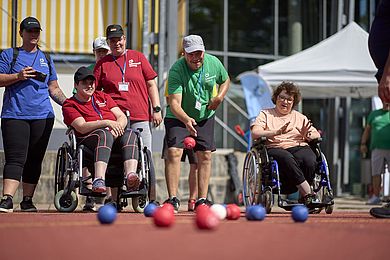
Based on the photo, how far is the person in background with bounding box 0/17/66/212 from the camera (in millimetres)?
8430

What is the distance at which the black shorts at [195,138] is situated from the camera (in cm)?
901

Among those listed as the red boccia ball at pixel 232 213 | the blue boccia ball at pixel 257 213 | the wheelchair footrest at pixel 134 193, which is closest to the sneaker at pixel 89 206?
the wheelchair footrest at pixel 134 193

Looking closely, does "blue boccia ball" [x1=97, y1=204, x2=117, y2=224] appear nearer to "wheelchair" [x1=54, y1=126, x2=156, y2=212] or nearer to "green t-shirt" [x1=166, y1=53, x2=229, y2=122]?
"wheelchair" [x1=54, y1=126, x2=156, y2=212]

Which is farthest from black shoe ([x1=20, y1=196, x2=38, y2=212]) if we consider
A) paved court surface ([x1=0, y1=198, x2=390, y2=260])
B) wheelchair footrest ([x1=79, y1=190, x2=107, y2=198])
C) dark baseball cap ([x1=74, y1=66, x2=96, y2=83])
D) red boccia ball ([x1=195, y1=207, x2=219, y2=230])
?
red boccia ball ([x1=195, y1=207, x2=219, y2=230])

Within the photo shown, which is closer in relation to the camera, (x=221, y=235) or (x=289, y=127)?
(x=221, y=235)

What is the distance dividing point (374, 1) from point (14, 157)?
38.3ft

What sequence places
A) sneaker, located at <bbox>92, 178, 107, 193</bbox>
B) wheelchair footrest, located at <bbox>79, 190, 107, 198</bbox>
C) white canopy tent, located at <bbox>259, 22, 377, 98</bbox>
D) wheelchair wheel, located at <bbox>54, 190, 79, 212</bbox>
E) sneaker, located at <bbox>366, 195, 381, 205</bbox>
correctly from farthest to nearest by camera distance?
sneaker, located at <bbox>366, 195, 381, 205</bbox> < white canopy tent, located at <bbox>259, 22, 377, 98</bbox> < wheelchair wheel, located at <bbox>54, 190, 79, 212</bbox> < wheelchair footrest, located at <bbox>79, 190, 107, 198</bbox> < sneaker, located at <bbox>92, 178, 107, 193</bbox>

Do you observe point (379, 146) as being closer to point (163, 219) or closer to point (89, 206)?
point (89, 206)

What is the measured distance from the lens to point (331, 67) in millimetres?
13250

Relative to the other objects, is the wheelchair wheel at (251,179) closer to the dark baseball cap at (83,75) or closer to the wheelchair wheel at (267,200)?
the wheelchair wheel at (267,200)

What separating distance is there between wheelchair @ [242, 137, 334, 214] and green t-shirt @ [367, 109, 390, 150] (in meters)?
4.82

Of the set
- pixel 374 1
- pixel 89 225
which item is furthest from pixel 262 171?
pixel 374 1

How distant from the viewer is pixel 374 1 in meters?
18.5

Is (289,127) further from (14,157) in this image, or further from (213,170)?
(213,170)
